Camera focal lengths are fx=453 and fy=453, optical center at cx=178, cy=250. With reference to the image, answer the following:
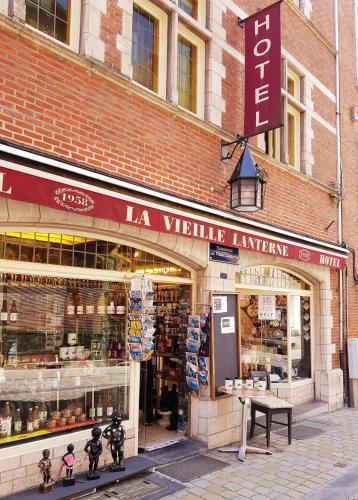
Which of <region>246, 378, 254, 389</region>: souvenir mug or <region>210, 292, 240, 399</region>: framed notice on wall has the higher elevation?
<region>210, 292, 240, 399</region>: framed notice on wall

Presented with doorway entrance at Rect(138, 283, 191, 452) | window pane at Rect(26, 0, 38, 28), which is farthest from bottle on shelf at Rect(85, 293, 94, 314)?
window pane at Rect(26, 0, 38, 28)

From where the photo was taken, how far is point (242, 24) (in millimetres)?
8266

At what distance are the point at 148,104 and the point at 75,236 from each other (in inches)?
86.1

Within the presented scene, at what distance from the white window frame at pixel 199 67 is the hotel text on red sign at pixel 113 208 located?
211 cm

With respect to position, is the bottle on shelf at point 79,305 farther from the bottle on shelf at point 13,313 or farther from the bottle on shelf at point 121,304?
the bottle on shelf at point 13,313

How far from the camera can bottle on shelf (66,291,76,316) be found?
5895 mm

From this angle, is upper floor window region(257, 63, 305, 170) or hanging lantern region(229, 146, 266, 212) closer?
hanging lantern region(229, 146, 266, 212)

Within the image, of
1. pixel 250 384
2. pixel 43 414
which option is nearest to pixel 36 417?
pixel 43 414

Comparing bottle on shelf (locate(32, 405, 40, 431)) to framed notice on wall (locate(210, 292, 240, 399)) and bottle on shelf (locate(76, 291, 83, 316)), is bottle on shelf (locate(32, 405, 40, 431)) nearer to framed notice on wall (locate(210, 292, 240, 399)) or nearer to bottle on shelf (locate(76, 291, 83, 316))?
bottle on shelf (locate(76, 291, 83, 316))

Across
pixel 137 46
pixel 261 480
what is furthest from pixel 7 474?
pixel 137 46

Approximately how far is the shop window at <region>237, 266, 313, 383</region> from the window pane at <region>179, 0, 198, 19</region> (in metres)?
4.67

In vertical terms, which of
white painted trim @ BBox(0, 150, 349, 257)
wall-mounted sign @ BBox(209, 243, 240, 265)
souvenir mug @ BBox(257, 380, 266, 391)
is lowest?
souvenir mug @ BBox(257, 380, 266, 391)

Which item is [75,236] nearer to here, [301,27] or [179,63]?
[179,63]

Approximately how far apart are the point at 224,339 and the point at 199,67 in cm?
457
